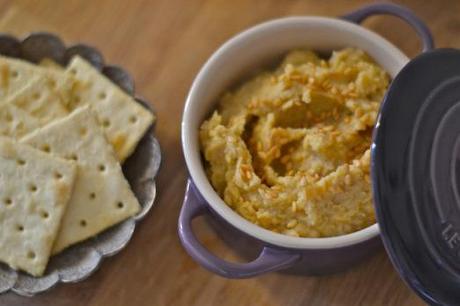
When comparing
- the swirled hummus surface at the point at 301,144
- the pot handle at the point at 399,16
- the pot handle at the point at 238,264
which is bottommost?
the pot handle at the point at 238,264

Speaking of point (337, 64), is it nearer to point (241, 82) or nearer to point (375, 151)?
point (241, 82)

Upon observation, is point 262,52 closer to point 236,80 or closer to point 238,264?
point 236,80

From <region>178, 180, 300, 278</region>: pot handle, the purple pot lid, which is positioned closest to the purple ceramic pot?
<region>178, 180, 300, 278</region>: pot handle

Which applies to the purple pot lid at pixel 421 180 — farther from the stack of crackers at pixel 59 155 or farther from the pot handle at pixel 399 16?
the stack of crackers at pixel 59 155

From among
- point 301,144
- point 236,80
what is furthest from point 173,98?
point 301,144

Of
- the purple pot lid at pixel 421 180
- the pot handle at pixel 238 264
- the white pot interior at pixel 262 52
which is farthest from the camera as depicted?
the white pot interior at pixel 262 52

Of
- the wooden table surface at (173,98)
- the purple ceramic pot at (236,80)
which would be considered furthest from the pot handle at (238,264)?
the wooden table surface at (173,98)

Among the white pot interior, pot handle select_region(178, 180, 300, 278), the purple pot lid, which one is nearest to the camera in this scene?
the purple pot lid

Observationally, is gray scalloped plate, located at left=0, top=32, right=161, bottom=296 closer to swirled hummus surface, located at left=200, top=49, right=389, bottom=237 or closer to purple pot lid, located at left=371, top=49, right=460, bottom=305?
Answer: swirled hummus surface, located at left=200, top=49, right=389, bottom=237
